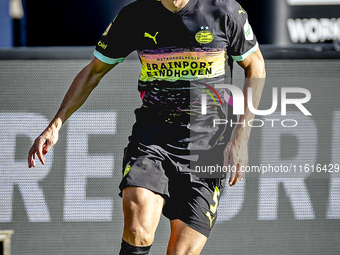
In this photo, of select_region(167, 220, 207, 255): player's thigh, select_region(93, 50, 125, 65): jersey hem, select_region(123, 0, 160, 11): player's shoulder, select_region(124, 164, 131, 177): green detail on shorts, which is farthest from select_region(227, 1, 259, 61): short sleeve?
select_region(167, 220, 207, 255): player's thigh

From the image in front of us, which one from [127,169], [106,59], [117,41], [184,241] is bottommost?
[184,241]

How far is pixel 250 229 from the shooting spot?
2881 millimetres

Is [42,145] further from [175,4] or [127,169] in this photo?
[175,4]

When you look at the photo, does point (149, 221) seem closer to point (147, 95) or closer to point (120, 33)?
point (147, 95)

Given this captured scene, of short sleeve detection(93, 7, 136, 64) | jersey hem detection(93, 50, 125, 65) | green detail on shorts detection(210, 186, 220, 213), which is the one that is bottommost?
green detail on shorts detection(210, 186, 220, 213)

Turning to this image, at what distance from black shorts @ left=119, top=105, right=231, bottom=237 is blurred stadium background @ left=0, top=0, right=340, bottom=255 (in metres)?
0.65

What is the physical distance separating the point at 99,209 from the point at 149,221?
0.93m

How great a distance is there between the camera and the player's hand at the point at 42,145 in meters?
2.14

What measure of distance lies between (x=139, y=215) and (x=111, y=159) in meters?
0.92

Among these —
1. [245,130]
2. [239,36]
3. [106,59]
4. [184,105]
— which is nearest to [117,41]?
[106,59]

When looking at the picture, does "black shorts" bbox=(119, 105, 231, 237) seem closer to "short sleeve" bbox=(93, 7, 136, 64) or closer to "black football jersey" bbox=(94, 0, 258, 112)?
"black football jersey" bbox=(94, 0, 258, 112)

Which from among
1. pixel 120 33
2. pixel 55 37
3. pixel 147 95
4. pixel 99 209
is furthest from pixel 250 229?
pixel 55 37

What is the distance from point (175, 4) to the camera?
2.18m

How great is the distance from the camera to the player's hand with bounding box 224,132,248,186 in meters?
2.13
